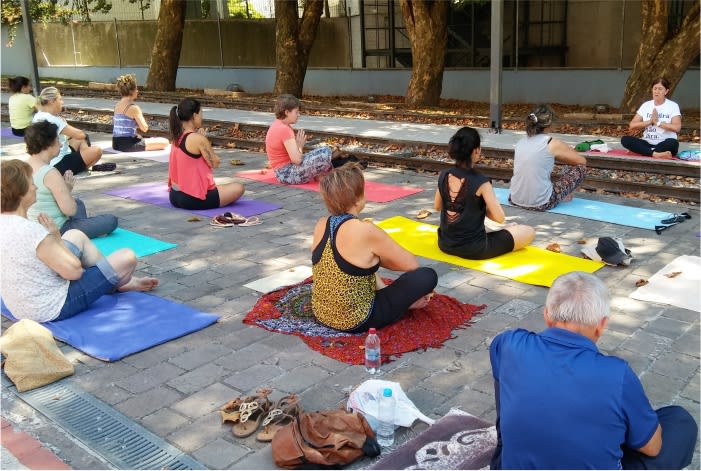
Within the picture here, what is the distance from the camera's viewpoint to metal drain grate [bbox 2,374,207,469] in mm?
3512

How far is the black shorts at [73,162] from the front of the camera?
33.4ft

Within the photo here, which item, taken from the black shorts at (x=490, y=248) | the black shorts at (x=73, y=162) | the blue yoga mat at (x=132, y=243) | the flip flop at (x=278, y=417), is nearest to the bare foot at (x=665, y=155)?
the black shorts at (x=490, y=248)

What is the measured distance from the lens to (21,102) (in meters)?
12.0

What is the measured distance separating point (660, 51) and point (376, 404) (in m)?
11.7

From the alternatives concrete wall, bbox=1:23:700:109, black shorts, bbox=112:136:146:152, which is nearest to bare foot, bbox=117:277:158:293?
black shorts, bbox=112:136:146:152

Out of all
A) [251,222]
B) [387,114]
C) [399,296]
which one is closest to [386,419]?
[399,296]

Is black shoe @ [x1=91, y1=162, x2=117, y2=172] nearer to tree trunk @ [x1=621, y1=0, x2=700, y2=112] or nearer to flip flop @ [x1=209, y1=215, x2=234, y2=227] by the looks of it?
flip flop @ [x1=209, y1=215, x2=234, y2=227]

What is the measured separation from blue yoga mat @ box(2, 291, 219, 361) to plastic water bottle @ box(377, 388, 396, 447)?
1889 millimetres

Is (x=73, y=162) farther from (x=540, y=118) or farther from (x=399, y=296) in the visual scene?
(x=399, y=296)

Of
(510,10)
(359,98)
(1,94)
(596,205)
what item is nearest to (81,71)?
(1,94)

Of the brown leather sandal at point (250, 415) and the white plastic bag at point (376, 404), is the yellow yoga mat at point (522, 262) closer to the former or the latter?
the white plastic bag at point (376, 404)

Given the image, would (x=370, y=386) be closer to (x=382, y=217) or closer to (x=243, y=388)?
(x=243, y=388)

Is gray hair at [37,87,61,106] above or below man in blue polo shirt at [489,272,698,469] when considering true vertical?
above

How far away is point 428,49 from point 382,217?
32.9 ft
